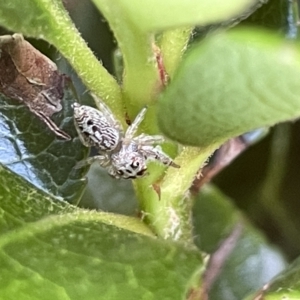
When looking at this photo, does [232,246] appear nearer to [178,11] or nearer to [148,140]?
[148,140]

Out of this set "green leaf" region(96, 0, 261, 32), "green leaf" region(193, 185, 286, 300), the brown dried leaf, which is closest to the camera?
"green leaf" region(96, 0, 261, 32)

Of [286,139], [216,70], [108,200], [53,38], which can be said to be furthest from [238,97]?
[286,139]

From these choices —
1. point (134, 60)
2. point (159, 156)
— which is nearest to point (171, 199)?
point (159, 156)

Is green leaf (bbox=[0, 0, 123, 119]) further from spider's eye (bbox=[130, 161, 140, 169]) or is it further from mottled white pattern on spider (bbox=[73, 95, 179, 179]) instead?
spider's eye (bbox=[130, 161, 140, 169])

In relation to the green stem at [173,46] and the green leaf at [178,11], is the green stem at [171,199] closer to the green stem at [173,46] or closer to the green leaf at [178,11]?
the green stem at [173,46]

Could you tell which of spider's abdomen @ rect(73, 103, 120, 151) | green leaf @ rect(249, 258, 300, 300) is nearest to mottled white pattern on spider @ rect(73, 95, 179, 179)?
spider's abdomen @ rect(73, 103, 120, 151)

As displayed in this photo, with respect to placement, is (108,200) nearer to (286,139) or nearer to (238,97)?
(286,139)
